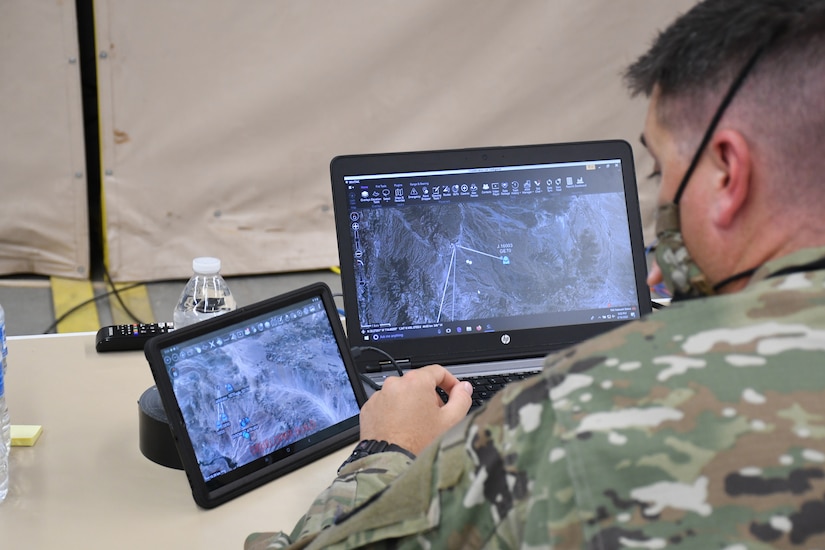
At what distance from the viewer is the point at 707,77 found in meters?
0.78

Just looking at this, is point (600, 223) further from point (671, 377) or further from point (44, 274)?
point (44, 274)

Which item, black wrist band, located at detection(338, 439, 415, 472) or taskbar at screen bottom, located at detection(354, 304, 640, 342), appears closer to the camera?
black wrist band, located at detection(338, 439, 415, 472)

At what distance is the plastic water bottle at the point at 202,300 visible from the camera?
1.55m

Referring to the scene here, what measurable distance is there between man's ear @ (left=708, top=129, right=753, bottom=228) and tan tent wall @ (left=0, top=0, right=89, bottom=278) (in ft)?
8.60

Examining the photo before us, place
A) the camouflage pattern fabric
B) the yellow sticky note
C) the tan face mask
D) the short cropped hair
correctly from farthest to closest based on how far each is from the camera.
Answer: the yellow sticky note
the tan face mask
the short cropped hair
the camouflage pattern fabric

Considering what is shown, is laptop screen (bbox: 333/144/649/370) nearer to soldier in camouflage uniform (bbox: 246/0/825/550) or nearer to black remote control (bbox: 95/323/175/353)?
black remote control (bbox: 95/323/175/353)

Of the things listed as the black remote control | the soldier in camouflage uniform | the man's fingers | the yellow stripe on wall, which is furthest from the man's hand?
the yellow stripe on wall

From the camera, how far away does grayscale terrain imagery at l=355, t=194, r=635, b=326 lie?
1.41 metres

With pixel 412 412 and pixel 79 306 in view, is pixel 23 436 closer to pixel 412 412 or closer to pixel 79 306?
pixel 412 412

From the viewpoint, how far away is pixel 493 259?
1.43m

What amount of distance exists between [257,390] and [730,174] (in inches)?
26.2

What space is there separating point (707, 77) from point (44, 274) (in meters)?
2.85

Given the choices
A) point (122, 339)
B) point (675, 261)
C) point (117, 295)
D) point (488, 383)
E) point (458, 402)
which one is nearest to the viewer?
point (675, 261)

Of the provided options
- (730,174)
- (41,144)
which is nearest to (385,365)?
(730,174)
